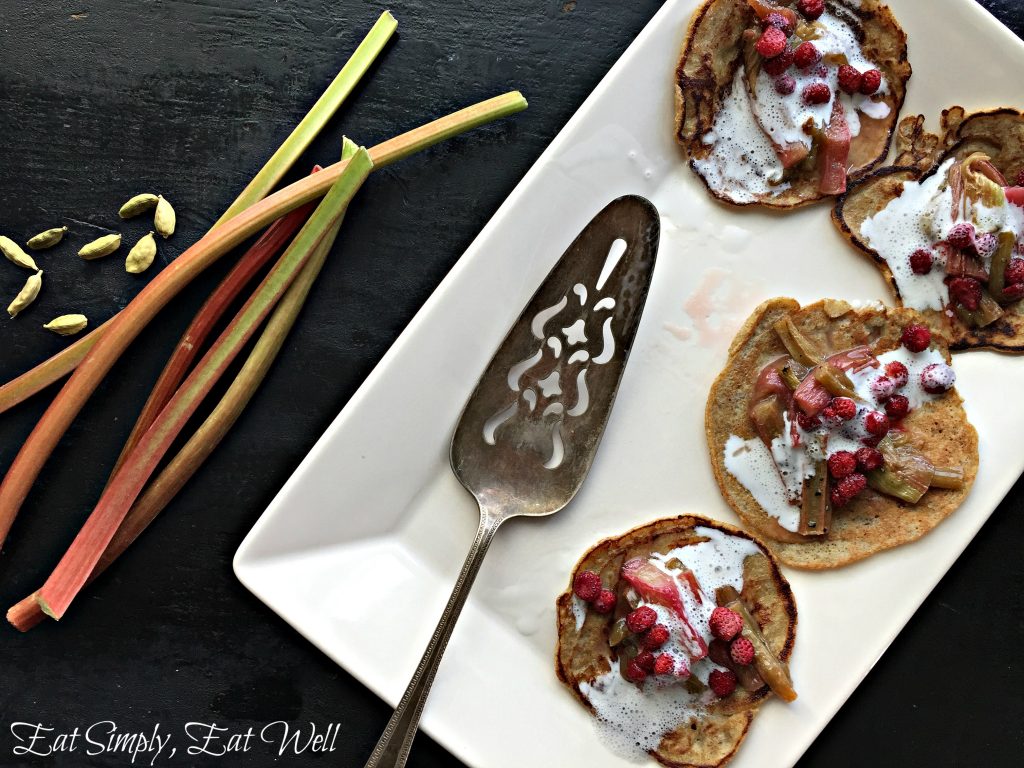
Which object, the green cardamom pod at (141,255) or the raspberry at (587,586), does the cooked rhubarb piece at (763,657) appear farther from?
the green cardamom pod at (141,255)

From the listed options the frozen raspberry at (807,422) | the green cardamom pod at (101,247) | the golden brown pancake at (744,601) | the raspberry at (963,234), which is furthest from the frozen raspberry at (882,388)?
the green cardamom pod at (101,247)

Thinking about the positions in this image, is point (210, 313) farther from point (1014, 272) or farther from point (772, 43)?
point (1014, 272)

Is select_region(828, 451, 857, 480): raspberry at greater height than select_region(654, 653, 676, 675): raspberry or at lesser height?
greater

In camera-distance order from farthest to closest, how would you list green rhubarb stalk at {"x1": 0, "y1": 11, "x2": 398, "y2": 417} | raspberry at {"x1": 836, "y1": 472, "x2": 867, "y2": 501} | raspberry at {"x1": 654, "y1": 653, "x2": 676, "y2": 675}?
green rhubarb stalk at {"x1": 0, "y1": 11, "x2": 398, "y2": 417}, raspberry at {"x1": 836, "y1": 472, "x2": 867, "y2": 501}, raspberry at {"x1": 654, "y1": 653, "x2": 676, "y2": 675}

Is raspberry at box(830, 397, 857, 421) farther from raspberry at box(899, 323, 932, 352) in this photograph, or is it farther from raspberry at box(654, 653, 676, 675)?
raspberry at box(654, 653, 676, 675)

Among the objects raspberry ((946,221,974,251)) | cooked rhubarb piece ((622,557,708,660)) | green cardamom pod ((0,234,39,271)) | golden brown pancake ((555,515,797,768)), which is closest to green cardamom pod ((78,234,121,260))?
green cardamom pod ((0,234,39,271))
